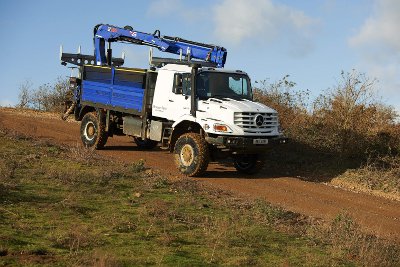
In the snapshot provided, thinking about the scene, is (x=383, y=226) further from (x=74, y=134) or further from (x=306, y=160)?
(x=74, y=134)

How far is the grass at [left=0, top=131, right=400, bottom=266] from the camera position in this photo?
6.48m

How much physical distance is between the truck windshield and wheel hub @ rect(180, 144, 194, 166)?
1333 mm

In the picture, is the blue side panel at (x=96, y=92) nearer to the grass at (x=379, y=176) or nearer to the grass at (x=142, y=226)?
the grass at (x=142, y=226)

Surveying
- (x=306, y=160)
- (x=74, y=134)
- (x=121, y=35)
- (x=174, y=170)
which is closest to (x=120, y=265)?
(x=174, y=170)

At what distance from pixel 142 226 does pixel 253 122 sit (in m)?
5.64

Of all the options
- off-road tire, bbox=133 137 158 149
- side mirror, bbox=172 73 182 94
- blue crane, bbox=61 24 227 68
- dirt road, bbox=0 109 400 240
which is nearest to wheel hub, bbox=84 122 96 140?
dirt road, bbox=0 109 400 240

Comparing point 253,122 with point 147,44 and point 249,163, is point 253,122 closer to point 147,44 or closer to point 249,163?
point 249,163

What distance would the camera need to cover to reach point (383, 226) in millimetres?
9586

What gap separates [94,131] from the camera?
1644 cm

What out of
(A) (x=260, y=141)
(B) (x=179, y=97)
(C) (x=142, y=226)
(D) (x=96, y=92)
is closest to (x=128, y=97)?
(D) (x=96, y=92)

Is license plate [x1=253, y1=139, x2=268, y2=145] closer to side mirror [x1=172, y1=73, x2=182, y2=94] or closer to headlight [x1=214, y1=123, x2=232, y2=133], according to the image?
headlight [x1=214, y1=123, x2=232, y2=133]

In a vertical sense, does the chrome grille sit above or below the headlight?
above

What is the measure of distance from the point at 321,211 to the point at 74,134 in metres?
11.8

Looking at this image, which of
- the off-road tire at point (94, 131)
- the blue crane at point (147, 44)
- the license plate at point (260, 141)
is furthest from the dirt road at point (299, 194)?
the blue crane at point (147, 44)
